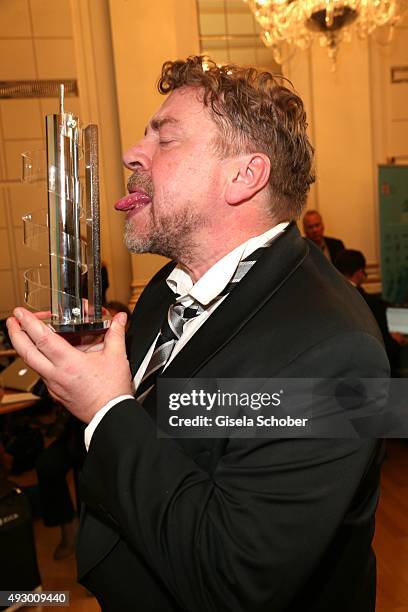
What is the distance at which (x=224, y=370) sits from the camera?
2.67ft

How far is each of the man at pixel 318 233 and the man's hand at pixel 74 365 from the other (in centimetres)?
393

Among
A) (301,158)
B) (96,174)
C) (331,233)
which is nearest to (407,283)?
(331,233)

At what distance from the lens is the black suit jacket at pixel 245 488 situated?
698 mm

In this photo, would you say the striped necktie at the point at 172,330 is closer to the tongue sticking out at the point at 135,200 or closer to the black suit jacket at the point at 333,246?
the tongue sticking out at the point at 135,200

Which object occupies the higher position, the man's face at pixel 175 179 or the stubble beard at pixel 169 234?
the man's face at pixel 175 179

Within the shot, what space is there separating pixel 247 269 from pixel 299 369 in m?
0.27

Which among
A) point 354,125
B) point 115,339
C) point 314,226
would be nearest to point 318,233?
point 314,226

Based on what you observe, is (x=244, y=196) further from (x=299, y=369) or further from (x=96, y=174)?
(x=299, y=369)

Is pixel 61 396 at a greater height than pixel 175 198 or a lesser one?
lesser

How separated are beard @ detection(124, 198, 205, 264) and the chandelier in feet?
10.6

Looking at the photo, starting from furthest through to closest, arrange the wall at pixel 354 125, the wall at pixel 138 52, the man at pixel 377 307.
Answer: the wall at pixel 354 125
the wall at pixel 138 52
the man at pixel 377 307

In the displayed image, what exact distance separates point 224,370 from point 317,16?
142 inches

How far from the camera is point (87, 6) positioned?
4.65 meters

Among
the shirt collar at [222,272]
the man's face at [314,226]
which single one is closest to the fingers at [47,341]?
the shirt collar at [222,272]
